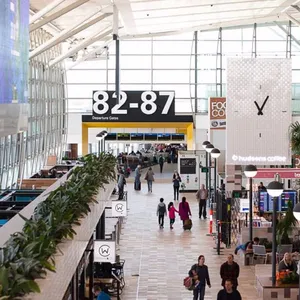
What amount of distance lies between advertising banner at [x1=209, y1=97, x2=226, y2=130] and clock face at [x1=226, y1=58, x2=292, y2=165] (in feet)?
39.7

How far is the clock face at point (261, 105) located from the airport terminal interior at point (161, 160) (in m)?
0.03

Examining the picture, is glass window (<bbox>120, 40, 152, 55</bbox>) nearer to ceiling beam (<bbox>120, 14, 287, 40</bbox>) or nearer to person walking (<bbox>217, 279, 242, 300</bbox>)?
ceiling beam (<bbox>120, 14, 287, 40</bbox>)

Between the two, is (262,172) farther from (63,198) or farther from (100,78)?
(100,78)

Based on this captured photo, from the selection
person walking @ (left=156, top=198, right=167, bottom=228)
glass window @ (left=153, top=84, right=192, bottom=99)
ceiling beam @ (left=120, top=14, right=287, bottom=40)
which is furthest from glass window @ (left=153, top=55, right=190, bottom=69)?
person walking @ (left=156, top=198, right=167, bottom=228)

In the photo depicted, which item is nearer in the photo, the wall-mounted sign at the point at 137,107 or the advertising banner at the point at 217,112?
the advertising banner at the point at 217,112

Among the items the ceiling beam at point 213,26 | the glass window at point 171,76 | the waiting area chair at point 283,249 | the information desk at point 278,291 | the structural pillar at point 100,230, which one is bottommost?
the information desk at point 278,291

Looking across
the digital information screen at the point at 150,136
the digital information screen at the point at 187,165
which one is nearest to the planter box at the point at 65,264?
the digital information screen at the point at 187,165

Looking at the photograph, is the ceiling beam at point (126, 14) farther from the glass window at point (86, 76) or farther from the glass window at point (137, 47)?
the glass window at point (86, 76)

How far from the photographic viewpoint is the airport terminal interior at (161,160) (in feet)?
38.7

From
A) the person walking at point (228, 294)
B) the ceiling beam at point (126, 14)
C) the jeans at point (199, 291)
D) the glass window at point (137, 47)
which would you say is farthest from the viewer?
the glass window at point (137, 47)

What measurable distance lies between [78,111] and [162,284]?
2866cm

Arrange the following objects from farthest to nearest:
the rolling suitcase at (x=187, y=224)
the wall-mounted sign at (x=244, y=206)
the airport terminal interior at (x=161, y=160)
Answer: the rolling suitcase at (x=187, y=224), the wall-mounted sign at (x=244, y=206), the airport terminal interior at (x=161, y=160)

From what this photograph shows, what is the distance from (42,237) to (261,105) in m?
11.5

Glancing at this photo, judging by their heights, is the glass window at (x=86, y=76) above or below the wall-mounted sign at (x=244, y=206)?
above
